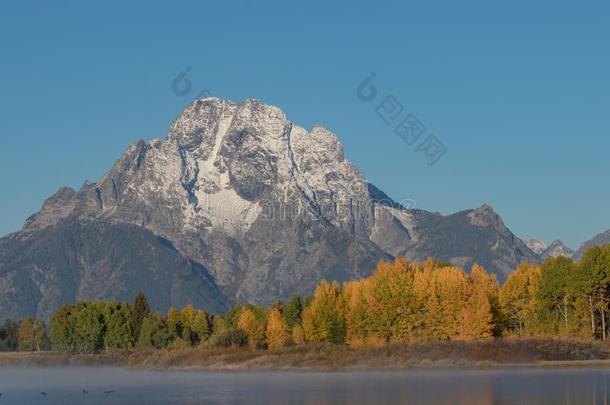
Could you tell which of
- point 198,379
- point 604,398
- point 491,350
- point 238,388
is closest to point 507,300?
point 491,350

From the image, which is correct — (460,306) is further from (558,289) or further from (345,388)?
(345,388)

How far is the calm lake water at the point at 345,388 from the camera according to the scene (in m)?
88.4

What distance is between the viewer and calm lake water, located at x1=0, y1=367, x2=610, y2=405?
88.4 m

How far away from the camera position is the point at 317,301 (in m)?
180

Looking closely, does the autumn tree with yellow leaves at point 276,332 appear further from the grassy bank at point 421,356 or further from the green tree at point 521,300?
the green tree at point 521,300

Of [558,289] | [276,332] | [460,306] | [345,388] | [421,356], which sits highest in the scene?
[558,289]

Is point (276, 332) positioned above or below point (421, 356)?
above

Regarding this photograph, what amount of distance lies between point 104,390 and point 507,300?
7763 centimetres

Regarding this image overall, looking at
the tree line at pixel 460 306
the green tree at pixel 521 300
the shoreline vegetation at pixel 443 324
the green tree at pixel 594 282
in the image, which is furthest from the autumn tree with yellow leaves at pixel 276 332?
the green tree at pixel 594 282

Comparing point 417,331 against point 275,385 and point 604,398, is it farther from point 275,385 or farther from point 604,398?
point 604,398

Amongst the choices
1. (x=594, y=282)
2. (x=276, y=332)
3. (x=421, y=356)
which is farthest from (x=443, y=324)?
(x=276, y=332)

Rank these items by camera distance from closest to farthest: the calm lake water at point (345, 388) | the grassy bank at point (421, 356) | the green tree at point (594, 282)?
1. the calm lake water at point (345, 388)
2. the grassy bank at point (421, 356)
3. the green tree at point (594, 282)

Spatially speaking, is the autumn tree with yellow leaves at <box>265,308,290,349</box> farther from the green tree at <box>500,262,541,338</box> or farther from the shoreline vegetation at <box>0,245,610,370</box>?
the green tree at <box>500,262,541,338</box>

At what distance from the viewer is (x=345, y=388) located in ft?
347
